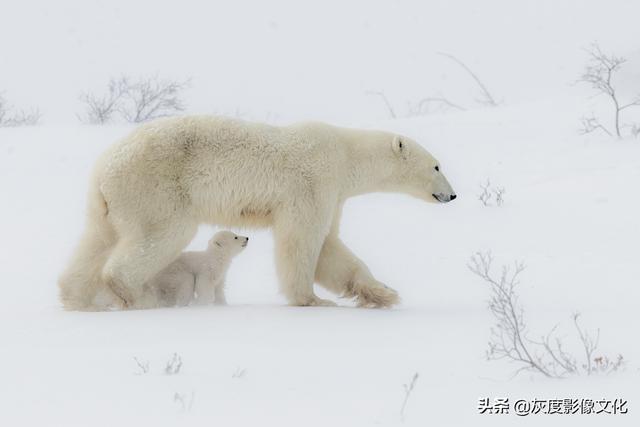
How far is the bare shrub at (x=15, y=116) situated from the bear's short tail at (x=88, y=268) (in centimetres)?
998

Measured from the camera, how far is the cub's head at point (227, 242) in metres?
7.27

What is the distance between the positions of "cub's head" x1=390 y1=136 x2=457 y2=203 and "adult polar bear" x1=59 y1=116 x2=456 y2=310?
46 centimetres

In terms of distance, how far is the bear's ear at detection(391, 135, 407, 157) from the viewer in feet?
23.6

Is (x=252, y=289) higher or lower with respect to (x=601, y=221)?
lower

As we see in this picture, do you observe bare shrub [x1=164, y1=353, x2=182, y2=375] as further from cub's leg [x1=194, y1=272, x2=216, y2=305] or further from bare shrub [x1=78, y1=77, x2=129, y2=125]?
bare shrub [x1=78, y1=77, x2=129, y2=125]

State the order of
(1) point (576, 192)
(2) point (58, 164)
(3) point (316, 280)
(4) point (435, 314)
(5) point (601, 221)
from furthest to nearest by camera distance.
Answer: (2) point (58, 164) < (1) point (576, 192) < (5) point (601, 221) < (3) point (316, 280) < (4) point (435, 314)

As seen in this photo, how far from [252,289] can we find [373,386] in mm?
4049

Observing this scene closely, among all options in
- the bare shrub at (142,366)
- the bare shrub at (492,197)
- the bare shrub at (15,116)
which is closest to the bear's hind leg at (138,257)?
the bare shrub at (142,366)


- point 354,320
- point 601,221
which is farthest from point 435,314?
point 601,221

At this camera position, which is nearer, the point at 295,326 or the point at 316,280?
the point at 295,326

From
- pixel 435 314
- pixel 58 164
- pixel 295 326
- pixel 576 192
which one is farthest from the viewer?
pixel 58 164

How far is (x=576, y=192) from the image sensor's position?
33.7 feet

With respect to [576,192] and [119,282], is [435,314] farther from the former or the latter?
[576,192]

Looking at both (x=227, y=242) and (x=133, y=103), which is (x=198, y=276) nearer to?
(x=227, y=242)
